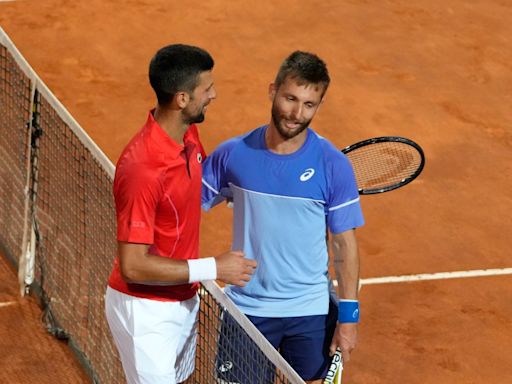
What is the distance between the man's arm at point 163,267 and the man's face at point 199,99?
64 cm

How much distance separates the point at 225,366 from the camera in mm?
5754

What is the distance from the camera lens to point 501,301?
28.3 ft

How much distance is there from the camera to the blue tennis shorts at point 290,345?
5672 mm

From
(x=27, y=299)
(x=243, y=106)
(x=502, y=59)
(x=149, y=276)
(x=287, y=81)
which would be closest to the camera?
(x=149, y=276)

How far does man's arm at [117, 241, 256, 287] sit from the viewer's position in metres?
5.09

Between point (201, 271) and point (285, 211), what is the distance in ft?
2.14

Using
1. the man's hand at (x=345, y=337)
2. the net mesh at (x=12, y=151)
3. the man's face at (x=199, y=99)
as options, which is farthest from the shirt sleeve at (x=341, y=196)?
the net mesh at (x=12, y=151)

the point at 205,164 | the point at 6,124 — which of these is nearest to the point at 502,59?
the point at 6,124

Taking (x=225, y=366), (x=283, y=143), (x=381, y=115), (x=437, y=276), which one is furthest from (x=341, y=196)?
(x=381, y=115)

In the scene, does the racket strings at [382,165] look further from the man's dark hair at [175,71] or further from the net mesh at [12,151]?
the net mesh at [12,151]

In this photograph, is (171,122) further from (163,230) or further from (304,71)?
(304,71)

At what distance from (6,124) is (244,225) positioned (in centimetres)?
402

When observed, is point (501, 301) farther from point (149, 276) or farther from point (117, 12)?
point (117, 12)

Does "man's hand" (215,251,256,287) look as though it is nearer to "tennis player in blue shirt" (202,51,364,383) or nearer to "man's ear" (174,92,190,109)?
"tennis player in blue shirt" (202,51,364,383)
